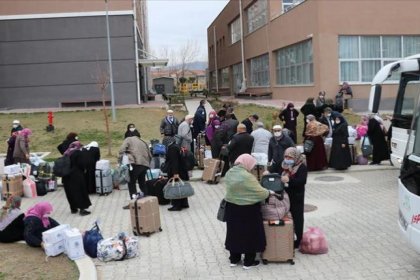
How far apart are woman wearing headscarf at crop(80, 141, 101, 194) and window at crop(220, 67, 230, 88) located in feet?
169

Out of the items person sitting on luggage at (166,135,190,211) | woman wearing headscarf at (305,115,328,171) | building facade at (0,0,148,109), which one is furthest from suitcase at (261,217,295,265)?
building facade at (0,0,148,109)

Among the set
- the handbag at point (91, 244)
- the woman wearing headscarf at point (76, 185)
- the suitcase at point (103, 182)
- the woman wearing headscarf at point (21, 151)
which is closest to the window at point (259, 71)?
the woman wearing headscarf at point (21, 151)

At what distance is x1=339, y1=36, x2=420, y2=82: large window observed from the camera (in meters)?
29.7

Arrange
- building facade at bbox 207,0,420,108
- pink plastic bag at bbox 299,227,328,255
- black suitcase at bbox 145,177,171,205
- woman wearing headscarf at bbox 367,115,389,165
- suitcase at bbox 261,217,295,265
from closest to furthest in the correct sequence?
suitcase at bbox 261,217,295,265
pink plastic bag at bbox 299,227,328,255
black suitcase at bbox 145,177,171,205
woman wearing headscarf at bbox 367,115,389,165
building facade at bbox 207,0,420,108

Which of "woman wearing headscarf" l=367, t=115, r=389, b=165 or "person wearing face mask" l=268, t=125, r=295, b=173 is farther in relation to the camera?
"woman wearing headscarf" l=367, t=115, r=389, b=165

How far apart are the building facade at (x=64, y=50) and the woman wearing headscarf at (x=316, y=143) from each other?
80.5 ft

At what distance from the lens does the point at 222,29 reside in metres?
65.2

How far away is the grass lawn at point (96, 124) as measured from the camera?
2284 centimetres

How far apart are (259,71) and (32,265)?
129 ft

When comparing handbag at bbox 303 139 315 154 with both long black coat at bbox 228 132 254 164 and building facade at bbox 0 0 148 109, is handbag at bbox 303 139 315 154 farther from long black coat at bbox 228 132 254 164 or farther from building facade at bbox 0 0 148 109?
building facade at bbox 0 0 148 109

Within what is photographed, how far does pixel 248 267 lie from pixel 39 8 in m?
34.2

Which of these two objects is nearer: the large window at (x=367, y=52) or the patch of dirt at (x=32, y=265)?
the patch of dirt at (x=32, y=265)

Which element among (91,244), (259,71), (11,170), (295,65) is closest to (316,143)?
(11,170)

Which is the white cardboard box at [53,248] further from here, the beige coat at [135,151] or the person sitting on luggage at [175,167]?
the beige coat at [135,151]
